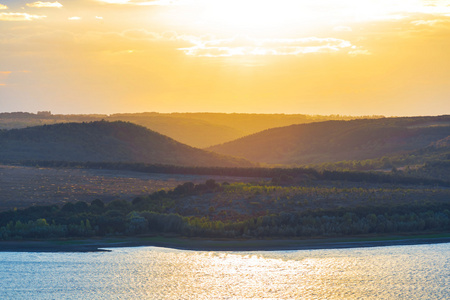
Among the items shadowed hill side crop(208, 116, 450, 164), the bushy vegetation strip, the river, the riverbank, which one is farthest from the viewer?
shadowed hill side crop(208, 116, 450, 164)

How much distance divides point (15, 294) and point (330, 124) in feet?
465

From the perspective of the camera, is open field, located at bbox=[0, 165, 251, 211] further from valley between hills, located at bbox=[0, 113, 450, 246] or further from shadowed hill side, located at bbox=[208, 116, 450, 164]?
shadowed hill side, located at bbox=[208, 116, 450, 164]

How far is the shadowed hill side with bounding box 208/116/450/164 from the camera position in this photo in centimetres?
12544

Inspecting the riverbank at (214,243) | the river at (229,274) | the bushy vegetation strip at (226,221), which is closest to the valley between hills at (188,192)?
the bushy vegetation strip at (226,221)

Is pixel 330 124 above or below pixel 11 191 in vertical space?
above

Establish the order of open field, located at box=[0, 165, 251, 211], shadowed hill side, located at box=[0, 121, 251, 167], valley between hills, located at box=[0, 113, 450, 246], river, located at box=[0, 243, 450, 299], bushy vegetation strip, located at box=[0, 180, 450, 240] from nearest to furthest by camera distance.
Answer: river, located at box=[0, 243, 450, 299], bushy vegetation strip, located at box=[0, 180, 450, 240], valley between hills, located at box=[0, 113, 450, 246], open field, located at box=[0, 165, 251, 211], shadowed hill side, located at box=[0, 121, 251, 167]

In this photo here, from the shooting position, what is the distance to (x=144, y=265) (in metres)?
32.2

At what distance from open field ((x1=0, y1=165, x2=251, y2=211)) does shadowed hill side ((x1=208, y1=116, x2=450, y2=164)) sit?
189ft

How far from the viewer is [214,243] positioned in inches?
1495

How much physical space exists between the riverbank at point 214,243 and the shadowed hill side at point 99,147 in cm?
5609

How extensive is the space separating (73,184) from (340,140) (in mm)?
87331

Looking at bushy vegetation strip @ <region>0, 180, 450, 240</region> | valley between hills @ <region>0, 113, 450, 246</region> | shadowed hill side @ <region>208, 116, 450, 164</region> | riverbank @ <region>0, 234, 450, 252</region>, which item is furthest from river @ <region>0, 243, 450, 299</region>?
→ shadowed hill side @ <region>208, 116, 450, 164</region>

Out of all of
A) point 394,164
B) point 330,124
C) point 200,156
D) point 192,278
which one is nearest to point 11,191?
point 192,278

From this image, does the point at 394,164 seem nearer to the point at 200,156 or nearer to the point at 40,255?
the point at 200,156
